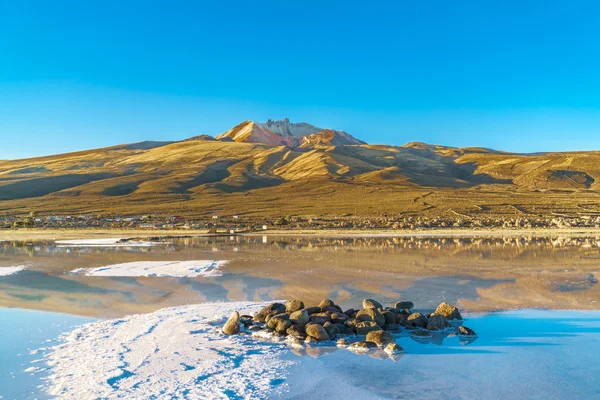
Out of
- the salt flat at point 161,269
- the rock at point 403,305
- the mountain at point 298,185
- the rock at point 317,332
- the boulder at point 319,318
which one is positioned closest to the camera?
the rock at point 317,332

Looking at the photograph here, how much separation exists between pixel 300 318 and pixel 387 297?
4.95 meters

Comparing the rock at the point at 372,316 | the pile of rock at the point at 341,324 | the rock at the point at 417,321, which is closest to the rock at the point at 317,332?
the pile of rock at the point at 341,324

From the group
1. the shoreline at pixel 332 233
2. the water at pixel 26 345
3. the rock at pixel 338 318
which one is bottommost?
the shoreline at pixel 332 233

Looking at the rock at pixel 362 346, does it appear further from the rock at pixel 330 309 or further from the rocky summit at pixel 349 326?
the rock at pixel 330 309

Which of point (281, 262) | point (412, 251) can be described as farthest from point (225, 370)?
point (412, 251)

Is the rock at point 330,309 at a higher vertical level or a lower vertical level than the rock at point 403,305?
higher

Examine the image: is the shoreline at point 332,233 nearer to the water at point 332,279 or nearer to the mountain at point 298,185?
the water at point 332,279

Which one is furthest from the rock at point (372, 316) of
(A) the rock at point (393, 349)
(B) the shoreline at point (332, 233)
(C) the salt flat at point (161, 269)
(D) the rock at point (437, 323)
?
(B) the shoreline at point (332, 233)

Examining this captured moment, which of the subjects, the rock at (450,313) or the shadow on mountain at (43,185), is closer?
the rock at (450,313)

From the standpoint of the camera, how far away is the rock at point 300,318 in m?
12.3

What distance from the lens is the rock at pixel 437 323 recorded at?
12344mm

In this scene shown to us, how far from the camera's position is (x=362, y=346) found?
36.0 feet

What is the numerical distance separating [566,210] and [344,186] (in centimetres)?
5452

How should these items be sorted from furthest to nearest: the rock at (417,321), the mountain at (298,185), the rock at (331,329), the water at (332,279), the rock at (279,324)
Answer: the mountain at (298,185) → the water at (332,279) → the rock at (417,321) → the rock at (279,324) → the rock at (331,329)
